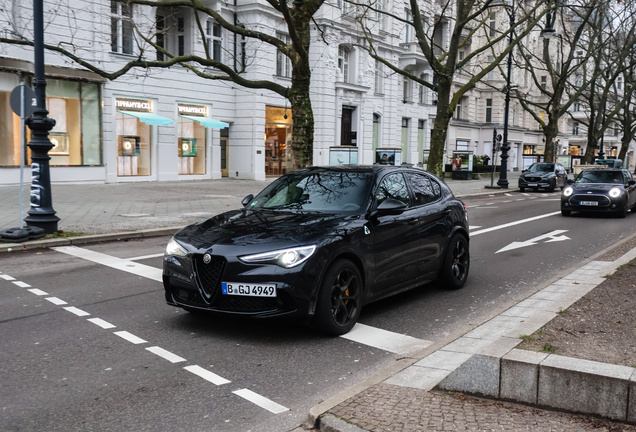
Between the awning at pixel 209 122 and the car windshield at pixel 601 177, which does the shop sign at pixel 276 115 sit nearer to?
the awning at pixel 209 122

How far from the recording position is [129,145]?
88.2 ft

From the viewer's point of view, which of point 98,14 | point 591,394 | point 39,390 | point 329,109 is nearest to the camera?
point 591,394

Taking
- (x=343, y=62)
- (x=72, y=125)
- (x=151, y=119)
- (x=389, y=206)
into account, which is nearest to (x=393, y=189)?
(x=389, y=206)

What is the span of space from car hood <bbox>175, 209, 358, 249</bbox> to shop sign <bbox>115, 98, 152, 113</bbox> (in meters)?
21.6

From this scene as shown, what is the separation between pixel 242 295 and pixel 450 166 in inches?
1603

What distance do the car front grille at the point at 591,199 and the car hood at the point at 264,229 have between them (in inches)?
527

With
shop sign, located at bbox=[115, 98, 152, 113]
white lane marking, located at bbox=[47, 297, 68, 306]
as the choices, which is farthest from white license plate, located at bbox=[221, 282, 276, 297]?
shop sign, located at bbox=[115, 98, 152, 113]

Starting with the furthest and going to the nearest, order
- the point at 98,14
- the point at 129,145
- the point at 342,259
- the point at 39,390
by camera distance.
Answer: the point at 129,145, the point at 98,14, the point at 342,259, the point at 39,390

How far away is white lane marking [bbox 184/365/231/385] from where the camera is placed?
4.58 m

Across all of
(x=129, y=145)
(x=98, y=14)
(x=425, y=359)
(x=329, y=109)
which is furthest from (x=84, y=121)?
(x=425, y=359)

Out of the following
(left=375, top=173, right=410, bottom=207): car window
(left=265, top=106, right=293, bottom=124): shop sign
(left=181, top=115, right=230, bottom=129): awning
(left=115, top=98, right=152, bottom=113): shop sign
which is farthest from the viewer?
(left=265, top=106, right=293, bottom=124): shop sign

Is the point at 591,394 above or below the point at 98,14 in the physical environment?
below

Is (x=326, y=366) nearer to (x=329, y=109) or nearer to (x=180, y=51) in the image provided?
(x=180, y=51)

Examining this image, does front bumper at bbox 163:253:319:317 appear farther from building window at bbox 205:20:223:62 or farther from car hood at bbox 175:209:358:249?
building window at bbox 205:20:223:62
